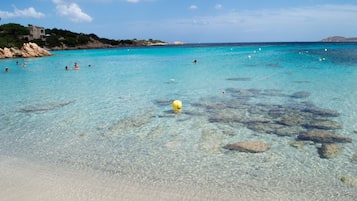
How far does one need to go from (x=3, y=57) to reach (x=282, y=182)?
61483mm

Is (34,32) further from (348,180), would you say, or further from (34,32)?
(348,180)

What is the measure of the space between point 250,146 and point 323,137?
213cm

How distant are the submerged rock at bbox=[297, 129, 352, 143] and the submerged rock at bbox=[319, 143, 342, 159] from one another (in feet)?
1.22

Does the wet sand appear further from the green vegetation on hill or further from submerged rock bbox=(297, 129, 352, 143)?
the green vegetation on hill

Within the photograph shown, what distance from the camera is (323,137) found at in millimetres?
8305

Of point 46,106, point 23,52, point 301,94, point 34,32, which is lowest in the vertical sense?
point 46,106

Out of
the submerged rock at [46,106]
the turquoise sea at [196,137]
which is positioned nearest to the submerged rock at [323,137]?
the turquoise sea at [196,137]

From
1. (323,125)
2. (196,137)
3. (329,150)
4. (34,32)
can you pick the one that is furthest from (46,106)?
(34,32)

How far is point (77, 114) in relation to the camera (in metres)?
11.9

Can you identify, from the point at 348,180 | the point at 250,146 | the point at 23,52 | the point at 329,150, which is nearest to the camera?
the point at 348,180

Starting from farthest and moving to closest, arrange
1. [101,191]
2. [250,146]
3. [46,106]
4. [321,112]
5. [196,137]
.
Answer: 1. [46,106]
2. [321,112]
3. [196,137]
4. [250,146]
5. [101,191]

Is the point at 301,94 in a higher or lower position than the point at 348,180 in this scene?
higher

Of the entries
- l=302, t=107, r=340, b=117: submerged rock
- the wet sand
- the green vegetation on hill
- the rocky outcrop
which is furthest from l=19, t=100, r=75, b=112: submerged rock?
the green vegetation on hill

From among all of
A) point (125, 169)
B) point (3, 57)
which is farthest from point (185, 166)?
point (3, 57)
